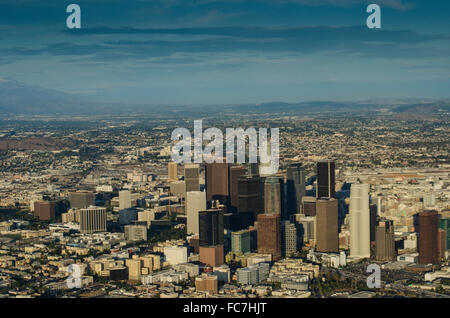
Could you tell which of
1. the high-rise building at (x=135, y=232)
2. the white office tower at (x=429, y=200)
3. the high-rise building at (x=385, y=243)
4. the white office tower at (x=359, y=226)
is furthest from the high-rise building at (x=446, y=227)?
the high-rise building at (x=135, y=232)

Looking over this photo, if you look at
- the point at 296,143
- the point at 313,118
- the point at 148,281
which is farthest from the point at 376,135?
the point at 148,281

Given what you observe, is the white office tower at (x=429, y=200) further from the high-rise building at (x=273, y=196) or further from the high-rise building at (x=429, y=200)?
the high-rise building at (x=273, y=196)

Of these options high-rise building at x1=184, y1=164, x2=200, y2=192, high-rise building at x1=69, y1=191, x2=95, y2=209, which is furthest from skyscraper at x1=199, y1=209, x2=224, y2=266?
high-rise building at x1=69, y1=191, x2=95, y2=209

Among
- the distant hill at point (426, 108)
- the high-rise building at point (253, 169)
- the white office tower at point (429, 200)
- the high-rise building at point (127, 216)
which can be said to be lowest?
the high-rise building at point (127, 216)

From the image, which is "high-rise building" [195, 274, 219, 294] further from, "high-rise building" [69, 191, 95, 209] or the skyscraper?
"high-rise building" [69, 191, 95, 209]

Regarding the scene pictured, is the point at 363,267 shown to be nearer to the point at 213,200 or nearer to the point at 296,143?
the point at 213,200

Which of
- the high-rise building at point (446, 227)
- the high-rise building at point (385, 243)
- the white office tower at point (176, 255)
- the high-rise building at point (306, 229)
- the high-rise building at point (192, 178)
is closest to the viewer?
the white office tower at point (176, 255)
